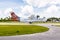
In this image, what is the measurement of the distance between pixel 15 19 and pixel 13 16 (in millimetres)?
5180

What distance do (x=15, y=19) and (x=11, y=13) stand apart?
9.56 metres

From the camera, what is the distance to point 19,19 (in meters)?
150

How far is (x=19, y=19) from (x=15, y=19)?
4520mm

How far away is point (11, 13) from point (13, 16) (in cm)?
441

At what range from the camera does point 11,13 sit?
505ft

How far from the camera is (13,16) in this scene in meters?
151

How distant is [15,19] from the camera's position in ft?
482

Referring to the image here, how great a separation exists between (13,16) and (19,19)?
19.1 ft
